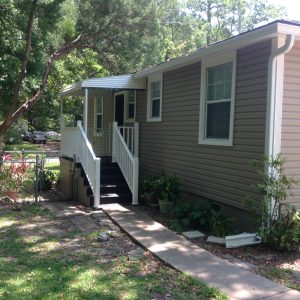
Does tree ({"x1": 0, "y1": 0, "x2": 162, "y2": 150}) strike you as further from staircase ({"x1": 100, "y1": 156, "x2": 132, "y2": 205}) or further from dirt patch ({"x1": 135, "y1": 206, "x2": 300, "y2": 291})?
dirt patch ({"x1": 135, "y1": 206, "x2": 300, "y2": 291})

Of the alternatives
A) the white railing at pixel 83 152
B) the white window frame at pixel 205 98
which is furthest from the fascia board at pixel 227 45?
the white railing at pixel 83 152

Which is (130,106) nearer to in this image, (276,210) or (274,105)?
(274,105)

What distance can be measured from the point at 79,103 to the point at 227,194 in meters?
24.6

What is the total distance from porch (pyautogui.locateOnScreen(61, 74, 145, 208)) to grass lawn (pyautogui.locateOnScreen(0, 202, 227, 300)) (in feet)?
8.92

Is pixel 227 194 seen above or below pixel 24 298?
above

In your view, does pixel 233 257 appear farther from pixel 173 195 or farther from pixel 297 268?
pixel 173 195

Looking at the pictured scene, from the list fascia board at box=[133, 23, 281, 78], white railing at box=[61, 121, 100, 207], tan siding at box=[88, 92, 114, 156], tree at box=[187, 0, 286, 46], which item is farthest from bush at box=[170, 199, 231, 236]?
tree at box=[187, 0, 286, 46]

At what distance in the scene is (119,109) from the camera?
42.4 feet

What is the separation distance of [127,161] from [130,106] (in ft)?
8.63

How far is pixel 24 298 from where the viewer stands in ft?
13.6

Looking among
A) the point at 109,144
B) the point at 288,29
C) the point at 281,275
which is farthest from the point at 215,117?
the point at 109,144

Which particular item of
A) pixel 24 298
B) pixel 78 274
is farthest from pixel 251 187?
pixel 24 298

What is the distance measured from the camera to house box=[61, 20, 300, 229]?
637cm

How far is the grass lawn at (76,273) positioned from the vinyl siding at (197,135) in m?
2.32
